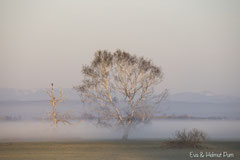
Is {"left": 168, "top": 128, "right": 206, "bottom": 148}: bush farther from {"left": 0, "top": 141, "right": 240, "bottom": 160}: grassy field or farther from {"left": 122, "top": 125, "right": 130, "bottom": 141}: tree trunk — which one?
{"left": 122, "top": 125, "right": 130, "bottom": 141}: tree trunk

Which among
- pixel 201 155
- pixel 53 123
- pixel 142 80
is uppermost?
pixel 142 80

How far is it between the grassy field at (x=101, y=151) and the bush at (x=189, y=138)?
0.64m

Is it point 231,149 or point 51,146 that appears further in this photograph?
point 51,146

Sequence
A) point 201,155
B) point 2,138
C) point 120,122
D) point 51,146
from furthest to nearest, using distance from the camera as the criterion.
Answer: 1. point 2,138
2. point 120,122
3. point 51,146
4. point 201,155

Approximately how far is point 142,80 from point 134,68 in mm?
1057

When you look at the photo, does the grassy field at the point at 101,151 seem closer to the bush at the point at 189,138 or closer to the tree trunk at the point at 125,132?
the bush at the point at 189,138

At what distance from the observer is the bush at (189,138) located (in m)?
27.8

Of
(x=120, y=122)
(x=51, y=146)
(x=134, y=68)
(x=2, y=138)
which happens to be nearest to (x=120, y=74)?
(x=134, y=68)

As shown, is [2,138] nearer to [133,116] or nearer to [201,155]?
[133,116]

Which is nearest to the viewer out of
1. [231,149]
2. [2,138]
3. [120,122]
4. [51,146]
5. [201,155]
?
[201,155]

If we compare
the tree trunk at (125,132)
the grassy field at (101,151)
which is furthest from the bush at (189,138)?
the tree trunk at (125,132)

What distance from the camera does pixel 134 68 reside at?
115ft

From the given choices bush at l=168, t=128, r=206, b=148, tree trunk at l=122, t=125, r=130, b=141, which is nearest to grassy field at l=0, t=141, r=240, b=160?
bush at l=168, t=128, r=206, b=148

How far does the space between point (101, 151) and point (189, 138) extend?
200 inches
